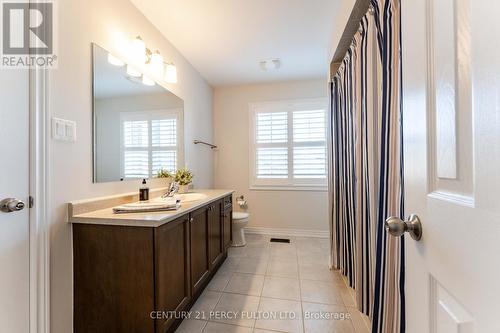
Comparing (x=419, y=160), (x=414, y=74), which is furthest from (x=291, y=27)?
(x=419, y=160)

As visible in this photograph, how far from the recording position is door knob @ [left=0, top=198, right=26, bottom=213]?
1022 millimetres

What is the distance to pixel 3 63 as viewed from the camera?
3.43 feet

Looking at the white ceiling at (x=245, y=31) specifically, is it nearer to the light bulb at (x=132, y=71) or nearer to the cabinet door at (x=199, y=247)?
the light bulb at (x=132, y=71)

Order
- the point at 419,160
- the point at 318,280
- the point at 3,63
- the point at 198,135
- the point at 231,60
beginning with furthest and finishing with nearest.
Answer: the point at 198,135
the point at 231,60
the point at 318,280
the point at 3,63
the point at 419,160

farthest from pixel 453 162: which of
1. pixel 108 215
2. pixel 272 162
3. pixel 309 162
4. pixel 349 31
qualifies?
pixel 272 162

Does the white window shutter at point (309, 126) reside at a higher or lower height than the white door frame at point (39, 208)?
higher

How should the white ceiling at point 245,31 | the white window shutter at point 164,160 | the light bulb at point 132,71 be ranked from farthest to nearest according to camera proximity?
the white window shutter at point 164,160
the white ceiling at point 245,31
the light bulb at point 132,71

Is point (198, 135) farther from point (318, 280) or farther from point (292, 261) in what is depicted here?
point (318, 280)

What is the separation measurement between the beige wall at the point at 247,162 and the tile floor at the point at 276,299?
2.83 feet

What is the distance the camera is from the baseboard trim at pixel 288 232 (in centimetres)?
351

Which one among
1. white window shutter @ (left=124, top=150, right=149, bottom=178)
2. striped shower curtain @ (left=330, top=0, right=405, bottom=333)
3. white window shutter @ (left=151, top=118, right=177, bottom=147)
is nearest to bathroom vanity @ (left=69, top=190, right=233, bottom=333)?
white window shutter @ (left=124, top=150, right=149, bottom=178)

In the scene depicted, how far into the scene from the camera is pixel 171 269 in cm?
143

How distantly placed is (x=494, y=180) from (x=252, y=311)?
1.75 metres

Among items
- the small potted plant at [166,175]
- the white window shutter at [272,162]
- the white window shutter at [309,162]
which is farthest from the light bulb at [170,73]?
the white window shutter at [309,162]
